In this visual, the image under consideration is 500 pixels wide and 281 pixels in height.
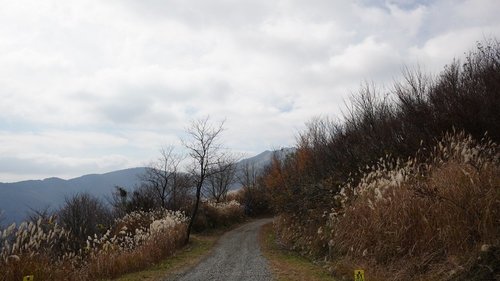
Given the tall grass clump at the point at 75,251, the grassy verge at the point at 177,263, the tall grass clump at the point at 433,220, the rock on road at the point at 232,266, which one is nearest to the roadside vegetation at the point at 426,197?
the tall grass clump at the point at 433,220

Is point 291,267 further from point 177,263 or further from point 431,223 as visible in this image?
point 431,223

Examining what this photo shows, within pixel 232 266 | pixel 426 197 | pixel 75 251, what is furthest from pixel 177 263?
pixel 426 197

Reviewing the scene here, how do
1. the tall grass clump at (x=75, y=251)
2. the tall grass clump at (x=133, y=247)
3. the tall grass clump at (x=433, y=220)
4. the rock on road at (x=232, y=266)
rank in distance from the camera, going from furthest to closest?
the tall grass clump at (x=133, y=247)
the rock on road at (x=232, y=266)
the tall grass clump at (x=75, y=251)
the tall grass clump at (x=433, y=220)

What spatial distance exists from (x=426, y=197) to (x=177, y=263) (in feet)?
33.4

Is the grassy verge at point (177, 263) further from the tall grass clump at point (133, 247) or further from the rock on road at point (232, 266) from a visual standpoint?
the rock on road at point (232, 266)

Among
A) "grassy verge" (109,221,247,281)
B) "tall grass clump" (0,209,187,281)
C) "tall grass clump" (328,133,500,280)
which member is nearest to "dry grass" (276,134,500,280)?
"tall grass clump" (328,133,500,280)

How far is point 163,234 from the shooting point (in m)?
18.2

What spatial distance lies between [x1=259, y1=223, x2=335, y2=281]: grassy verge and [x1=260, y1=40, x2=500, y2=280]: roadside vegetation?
1.34 feet

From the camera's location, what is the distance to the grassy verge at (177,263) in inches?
482

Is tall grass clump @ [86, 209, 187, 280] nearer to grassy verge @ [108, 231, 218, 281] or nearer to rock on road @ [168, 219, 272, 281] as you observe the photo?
grassy verge @ [108, 231, 218, 281]

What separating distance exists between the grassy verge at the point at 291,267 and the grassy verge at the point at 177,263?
3110 mm

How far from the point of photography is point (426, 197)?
857cm

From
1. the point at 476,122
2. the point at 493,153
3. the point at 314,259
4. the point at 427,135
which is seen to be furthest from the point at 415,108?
the point at 314,259

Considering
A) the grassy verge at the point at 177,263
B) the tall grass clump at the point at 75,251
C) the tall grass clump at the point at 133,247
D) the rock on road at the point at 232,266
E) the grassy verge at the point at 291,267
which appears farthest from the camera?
the tall grass clump at the point at 133,247
